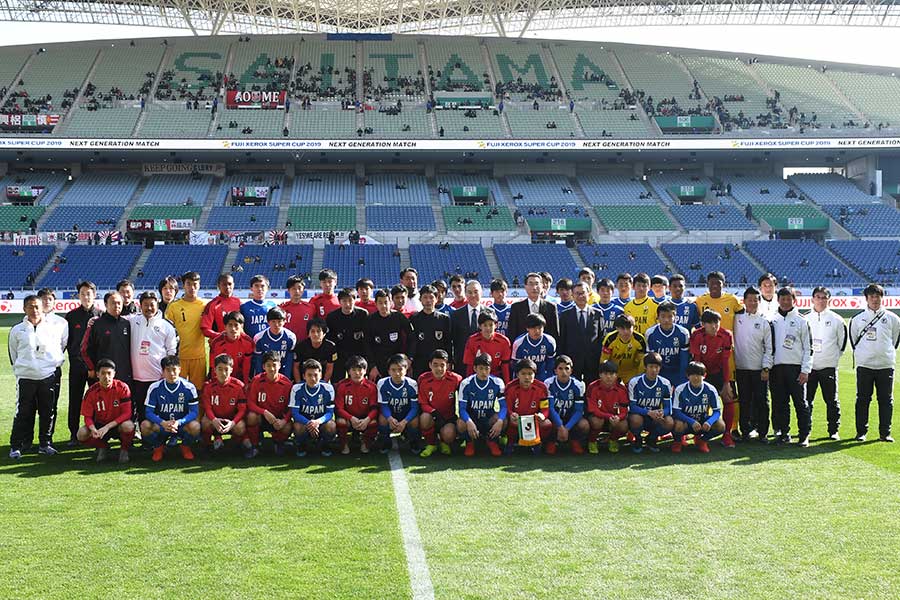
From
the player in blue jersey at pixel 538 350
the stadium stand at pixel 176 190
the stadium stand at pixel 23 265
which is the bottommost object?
the player in blue jersey at pixel 538 350

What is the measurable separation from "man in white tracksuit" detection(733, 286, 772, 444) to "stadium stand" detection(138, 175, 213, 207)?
36782 mm

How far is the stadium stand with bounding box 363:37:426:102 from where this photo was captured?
4519cm

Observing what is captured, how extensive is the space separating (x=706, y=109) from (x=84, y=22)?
36.3 meters

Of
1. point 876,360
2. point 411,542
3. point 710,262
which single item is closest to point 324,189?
point 710,262

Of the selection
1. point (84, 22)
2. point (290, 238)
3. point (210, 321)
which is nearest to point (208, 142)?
point (290, 238)

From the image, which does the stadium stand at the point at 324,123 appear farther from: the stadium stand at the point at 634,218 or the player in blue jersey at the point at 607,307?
the player in blue jersey at the point at 607,307

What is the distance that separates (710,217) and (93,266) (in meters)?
31.5

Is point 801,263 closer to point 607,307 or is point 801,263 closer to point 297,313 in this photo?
point 607,307

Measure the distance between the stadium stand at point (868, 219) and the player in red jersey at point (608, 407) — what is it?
123 ft

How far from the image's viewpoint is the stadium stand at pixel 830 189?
1682 inches

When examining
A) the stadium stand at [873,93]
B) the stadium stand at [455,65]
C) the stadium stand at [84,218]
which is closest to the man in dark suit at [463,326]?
the stadium stand at [84,218]

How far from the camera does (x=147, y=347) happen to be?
7.66 m

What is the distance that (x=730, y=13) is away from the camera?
41.6m

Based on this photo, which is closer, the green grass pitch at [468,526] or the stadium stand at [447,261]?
the green grass pitch at [468,526]
